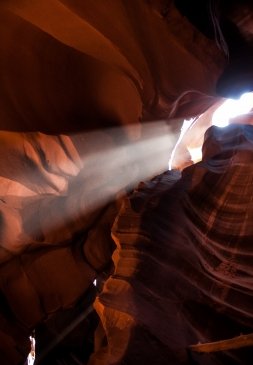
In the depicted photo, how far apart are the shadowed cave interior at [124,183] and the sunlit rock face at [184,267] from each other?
2cm

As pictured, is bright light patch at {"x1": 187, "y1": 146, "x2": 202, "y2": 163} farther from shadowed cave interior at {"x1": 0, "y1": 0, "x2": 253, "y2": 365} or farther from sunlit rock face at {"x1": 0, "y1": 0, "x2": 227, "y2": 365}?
sunlit rock face at {"x1": 0, "y1": 0, "x2": 227, "y2": 365}

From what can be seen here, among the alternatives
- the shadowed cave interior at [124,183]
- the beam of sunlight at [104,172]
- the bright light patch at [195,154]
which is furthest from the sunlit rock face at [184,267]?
the bright light patch at [195,154]

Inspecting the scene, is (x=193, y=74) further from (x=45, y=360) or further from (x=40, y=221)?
(x=45, y=360)

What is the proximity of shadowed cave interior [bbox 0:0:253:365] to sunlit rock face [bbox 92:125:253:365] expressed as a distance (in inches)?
0.7

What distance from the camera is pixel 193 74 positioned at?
5.94 metres

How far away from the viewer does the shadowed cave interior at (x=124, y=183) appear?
3.81 m

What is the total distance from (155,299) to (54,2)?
4.21 meters

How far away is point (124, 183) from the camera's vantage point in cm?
845

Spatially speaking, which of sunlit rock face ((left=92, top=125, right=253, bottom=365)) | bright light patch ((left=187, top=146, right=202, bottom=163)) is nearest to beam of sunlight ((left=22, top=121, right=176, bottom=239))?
sunlit rock face ((left=92, top=125, right=253, bottom=365))

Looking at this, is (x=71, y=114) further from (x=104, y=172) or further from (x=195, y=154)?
(x=195, y=154)

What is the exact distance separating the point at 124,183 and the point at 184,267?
420cm

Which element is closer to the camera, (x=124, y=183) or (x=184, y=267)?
(x=184, y=267)

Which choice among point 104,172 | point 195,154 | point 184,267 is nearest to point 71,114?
point 104,172

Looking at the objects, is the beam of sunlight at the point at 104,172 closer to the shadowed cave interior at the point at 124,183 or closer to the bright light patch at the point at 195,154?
the shadowed cave interior at the point at 124,183
